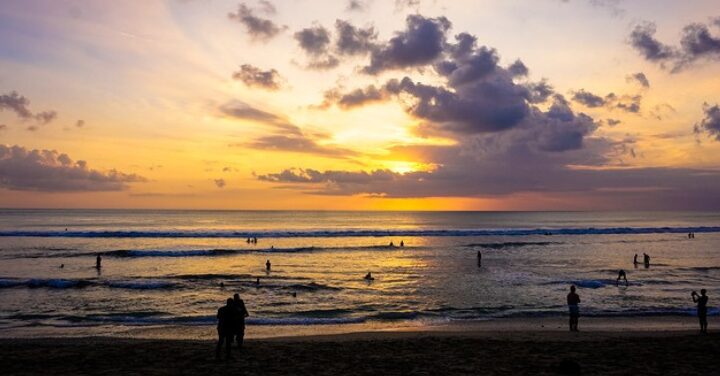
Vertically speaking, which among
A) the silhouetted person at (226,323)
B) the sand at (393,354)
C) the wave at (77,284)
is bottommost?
the wave at (77,284)

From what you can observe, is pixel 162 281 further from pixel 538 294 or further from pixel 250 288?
pixel 538 294

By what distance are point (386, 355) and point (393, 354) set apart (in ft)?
0.88

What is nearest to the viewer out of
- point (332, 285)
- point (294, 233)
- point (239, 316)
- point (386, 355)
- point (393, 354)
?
point (239, 316)

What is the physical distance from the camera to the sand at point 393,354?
14.2 m

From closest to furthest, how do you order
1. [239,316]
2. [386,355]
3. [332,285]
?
[239,316] → [386,355] → [332,285]

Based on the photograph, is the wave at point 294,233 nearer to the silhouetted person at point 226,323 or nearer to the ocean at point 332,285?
the ocean at point 332,285

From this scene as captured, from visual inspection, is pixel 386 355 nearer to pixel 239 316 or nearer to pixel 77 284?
pixel 239 316

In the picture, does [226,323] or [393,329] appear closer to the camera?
[226,323]

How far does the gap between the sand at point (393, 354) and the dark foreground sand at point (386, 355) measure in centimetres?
3

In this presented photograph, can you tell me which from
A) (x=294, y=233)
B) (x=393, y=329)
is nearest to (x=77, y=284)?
(x=393, y=329)

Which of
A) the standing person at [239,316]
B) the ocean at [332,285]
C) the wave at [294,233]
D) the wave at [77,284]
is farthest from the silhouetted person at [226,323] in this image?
the wave at [294,233]

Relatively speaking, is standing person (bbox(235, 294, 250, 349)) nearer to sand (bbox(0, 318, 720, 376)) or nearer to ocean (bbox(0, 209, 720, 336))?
sand (bbox(0, 318, 720, 376))

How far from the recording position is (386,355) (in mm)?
16312

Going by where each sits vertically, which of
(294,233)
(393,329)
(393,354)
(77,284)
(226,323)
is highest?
(226,323)
